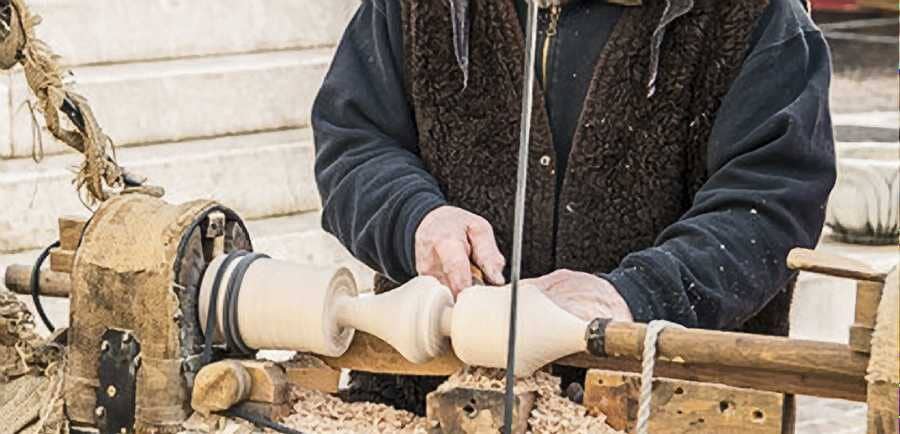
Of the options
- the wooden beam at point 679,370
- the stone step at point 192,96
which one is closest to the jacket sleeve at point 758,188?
the wooden beam at point 679,370

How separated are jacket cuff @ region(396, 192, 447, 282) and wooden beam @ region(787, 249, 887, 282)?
79 cm

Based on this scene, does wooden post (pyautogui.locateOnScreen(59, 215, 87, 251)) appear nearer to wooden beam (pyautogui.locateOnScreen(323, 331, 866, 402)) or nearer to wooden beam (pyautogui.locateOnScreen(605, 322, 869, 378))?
wooden beam (pyautogui.locateOnScreen(323, 331, 866, 402))

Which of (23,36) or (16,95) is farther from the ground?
(23,36)

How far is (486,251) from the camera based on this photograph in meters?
2.39

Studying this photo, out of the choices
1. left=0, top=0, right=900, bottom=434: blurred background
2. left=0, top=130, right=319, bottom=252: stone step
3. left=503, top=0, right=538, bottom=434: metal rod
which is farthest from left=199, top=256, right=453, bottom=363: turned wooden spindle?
left=0, top=130, right=319, bottom=252: stone step

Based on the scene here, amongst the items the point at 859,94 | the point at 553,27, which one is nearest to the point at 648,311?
the point at 553,27

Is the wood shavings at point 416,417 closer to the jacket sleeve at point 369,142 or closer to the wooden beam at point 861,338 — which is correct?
the wooden beam at point 861,338

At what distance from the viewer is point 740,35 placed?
2.46 m

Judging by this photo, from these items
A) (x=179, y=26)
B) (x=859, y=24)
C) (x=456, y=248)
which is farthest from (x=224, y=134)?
(x=859, y=24)

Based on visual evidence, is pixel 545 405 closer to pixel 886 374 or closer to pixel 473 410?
pixel 473 410

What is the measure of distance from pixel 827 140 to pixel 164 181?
2.88m

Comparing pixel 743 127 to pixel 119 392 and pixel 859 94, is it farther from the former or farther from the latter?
pixel 859 94

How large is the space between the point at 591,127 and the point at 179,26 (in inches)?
112

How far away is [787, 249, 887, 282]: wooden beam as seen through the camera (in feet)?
5.82
